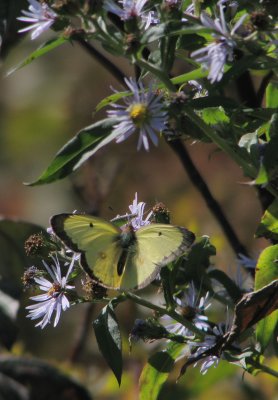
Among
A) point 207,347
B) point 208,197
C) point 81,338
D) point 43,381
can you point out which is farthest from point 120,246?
point 81,338

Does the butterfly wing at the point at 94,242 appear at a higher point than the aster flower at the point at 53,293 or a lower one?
higher

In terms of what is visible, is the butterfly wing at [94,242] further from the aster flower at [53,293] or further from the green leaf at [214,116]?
the green leaf at [214,116]

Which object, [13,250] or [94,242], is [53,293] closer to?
[94,242]

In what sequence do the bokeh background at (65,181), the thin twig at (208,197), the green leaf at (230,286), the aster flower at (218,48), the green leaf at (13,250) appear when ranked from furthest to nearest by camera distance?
1. the bokeh background at (65,181)
2. the green leaf at (13,250)
3. the thin twig at (208,197)
4. the green leaf at (230,286)
5. the aster flower at (218,48)

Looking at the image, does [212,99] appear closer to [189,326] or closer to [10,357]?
[189,326]

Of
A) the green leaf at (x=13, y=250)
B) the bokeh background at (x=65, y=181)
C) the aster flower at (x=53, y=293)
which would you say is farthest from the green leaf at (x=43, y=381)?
the bokeh background at (x=65, y=181)

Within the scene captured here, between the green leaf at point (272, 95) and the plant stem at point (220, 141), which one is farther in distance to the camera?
the green leaf at point (272, 95)

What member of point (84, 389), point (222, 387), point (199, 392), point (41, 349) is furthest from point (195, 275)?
point (41, 349)
